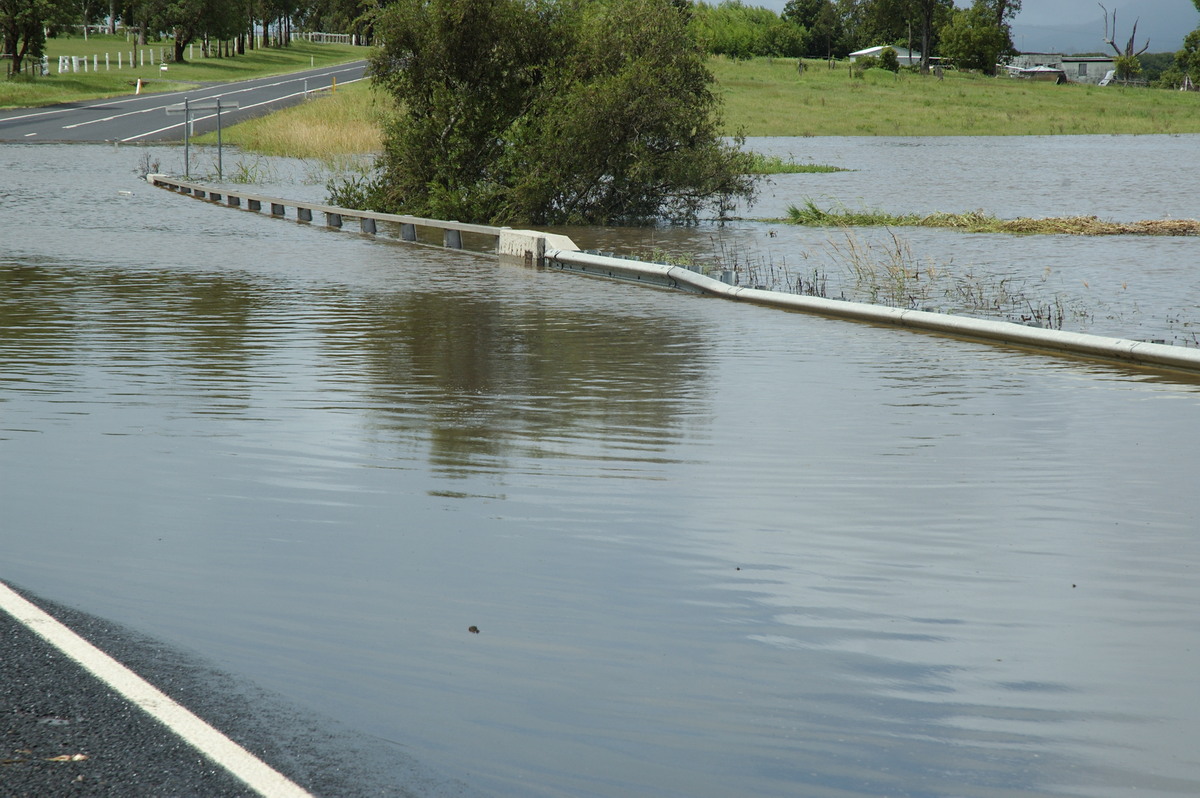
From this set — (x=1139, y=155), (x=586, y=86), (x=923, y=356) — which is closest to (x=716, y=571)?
(x=923, y=356)

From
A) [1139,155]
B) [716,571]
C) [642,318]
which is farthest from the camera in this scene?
[1139,155]

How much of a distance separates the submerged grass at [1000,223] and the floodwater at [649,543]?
48.0ft

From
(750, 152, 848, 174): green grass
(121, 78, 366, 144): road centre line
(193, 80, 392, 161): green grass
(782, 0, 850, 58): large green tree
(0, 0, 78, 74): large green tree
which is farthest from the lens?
(782, 0, 850, 58): large green tree

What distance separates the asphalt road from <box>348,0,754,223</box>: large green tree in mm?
11132

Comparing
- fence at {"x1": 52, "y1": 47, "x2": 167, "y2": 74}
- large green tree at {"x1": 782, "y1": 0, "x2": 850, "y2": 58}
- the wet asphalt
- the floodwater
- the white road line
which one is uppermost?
large green tree at {"x1": 782, "y1": 0, "x2": 850, "y2": 58}

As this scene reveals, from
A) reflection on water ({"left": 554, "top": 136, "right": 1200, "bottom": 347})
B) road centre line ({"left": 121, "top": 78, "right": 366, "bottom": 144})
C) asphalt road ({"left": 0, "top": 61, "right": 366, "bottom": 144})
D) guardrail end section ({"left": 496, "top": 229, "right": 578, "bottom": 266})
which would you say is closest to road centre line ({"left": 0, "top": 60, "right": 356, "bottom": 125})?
asphalt road ({"left": 0, "top": 61, "right": 366, "bottom": 144})

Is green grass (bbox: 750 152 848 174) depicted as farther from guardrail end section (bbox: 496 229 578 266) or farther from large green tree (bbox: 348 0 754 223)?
guardrail end section (bbox: 496 229 578 266)

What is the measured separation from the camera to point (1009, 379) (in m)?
10.8

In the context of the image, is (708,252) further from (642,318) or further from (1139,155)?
(1139,155)

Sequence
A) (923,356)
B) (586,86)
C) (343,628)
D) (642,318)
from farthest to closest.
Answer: (586,86) → (642,318) → (923,356) → (343,628)

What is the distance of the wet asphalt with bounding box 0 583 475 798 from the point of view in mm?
3725

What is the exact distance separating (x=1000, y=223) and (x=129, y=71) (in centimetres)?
7604

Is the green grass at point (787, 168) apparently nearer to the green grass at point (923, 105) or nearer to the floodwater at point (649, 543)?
the green grass at point (923, 105)

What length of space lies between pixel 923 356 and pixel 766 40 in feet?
549
